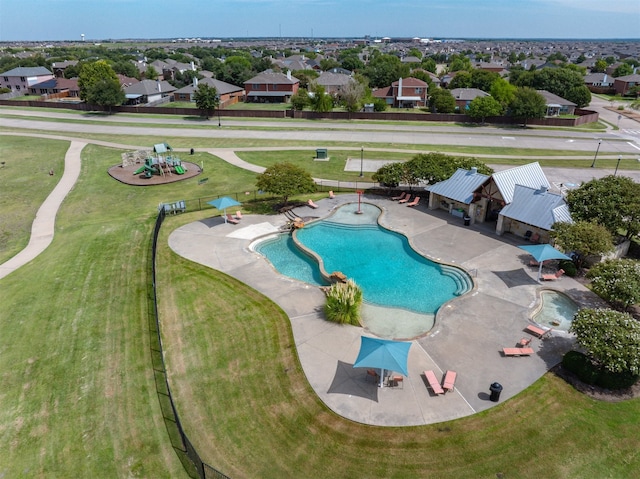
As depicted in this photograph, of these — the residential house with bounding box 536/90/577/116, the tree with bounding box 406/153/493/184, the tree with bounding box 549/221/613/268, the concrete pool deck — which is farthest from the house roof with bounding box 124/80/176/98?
the tree with bounding box 549/221/613/268

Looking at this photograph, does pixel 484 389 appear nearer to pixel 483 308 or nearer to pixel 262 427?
pixel 483 308

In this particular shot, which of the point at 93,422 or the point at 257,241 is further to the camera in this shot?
the point at 257,241

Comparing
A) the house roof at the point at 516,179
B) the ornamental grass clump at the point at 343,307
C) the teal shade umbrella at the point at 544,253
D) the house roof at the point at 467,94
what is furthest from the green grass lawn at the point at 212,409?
the house roof at the point at 467,94

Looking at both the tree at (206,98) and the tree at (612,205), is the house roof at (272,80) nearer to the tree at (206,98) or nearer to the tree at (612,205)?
the tree at (206,98)

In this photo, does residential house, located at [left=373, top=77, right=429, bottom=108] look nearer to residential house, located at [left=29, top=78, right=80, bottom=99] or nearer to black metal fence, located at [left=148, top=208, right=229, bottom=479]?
residential house, located at [left=29, top=78, right=80, bottom=99]

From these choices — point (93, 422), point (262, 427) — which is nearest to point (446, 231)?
point (262, 427)

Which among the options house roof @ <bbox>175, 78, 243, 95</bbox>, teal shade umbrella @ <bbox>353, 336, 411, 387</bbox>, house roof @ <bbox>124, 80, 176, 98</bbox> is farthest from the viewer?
house roof @ <bbox>124, 80, 176, 98</bbox>

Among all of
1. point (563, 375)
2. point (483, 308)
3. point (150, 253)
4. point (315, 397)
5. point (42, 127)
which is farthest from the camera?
point (42, 127)
